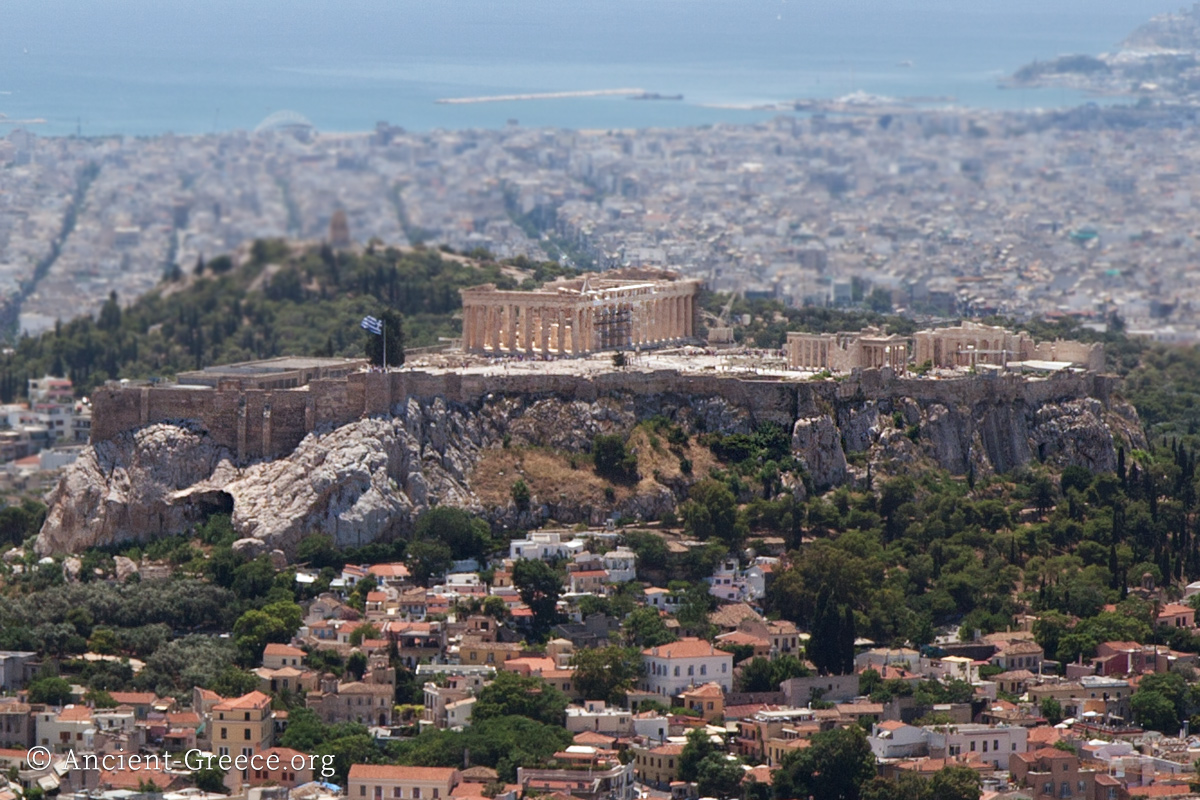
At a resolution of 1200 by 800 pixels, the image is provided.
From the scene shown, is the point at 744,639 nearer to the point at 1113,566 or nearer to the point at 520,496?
the point at 520,496

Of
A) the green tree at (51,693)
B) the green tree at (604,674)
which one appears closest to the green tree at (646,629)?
the green tree at (604,674)

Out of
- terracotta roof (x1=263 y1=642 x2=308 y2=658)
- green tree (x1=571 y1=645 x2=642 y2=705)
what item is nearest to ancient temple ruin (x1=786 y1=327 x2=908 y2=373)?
green tree (x1=571 y1=645 x2=642 y2=705)

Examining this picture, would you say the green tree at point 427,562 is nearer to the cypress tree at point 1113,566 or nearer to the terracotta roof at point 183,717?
the terracotta roof at point 183,717

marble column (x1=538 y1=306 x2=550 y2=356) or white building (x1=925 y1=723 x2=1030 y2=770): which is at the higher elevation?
marble column (x1=538 y1=306 x2=550 y2=356)

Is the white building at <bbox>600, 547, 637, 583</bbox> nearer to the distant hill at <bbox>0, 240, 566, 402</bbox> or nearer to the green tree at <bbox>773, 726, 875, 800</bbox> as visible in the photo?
the green tree at <bbox>773, 726, 875, 800</bbox>

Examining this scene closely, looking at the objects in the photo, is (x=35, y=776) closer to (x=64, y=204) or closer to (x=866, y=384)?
(x=866, y=384)

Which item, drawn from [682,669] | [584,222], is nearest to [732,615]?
[682,669]
